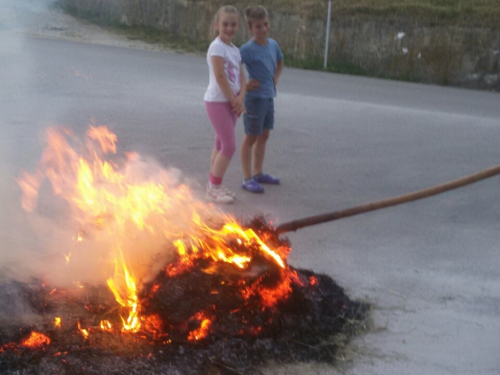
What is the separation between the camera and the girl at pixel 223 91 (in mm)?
5535

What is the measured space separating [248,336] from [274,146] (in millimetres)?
5107

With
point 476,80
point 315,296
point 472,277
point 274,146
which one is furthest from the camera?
point 476,80

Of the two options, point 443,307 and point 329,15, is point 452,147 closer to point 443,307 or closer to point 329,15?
point 443,307

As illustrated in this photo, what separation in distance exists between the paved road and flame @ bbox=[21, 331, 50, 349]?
49.4 inches

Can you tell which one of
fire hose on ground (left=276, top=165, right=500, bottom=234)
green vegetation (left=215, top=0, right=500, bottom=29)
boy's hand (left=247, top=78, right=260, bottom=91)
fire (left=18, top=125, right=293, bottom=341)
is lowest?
fire (left=18, top=125, right=293, bottom=341)

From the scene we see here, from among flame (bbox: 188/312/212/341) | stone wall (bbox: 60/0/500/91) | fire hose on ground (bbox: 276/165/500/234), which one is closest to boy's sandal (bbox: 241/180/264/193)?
fire hose on ground (bbox: 276/165/500/234)

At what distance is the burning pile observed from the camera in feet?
10.3

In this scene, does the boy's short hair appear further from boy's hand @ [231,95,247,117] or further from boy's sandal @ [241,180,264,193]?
boy's sandal @ [241,180,264,193]

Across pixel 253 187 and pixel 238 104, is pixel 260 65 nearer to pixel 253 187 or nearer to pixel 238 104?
pixel 238 104

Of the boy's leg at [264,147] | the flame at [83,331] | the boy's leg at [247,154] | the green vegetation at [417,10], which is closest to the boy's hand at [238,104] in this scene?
the boy's leg at [264,147]

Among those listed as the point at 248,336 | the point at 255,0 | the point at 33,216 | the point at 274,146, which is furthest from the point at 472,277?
the point at 255,0

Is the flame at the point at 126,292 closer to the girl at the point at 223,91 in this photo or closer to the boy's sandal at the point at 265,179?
the girl at the point at 223,91

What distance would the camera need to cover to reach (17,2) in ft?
15.3

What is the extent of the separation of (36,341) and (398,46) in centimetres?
1534
